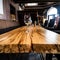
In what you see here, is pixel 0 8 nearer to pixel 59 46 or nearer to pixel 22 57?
pixel 22 57

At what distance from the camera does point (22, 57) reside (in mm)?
2289

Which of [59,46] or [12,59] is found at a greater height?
[59,46]

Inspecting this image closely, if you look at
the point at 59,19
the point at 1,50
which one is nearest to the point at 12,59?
the point at 1,50

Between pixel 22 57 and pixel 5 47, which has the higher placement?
pixel 5 47

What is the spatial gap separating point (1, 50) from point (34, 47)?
0.60 ft

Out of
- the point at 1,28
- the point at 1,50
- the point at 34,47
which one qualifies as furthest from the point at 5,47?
the point at 1,28

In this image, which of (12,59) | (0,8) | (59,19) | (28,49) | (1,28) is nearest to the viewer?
(28,49)

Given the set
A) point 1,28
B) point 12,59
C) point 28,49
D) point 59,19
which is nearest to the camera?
point 28,49

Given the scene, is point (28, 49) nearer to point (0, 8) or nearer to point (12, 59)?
point (12, 59)

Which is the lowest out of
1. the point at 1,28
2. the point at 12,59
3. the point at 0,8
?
the point at 12,59

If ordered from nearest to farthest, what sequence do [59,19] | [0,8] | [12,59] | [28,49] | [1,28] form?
[28,49]
[12,59]
[1,28]
[0,8]
[59,19]

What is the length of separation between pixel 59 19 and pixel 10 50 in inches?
155

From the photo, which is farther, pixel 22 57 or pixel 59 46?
pixel 22 57

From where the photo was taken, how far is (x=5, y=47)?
2.33 ft
